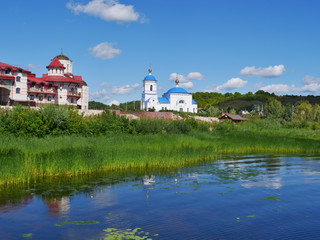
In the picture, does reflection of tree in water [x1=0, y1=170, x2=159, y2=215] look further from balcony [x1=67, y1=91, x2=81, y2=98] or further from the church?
the church

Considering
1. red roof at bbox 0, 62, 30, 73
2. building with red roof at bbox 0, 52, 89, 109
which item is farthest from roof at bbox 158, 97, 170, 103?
red roof at bbox 0, 62, 30, 73

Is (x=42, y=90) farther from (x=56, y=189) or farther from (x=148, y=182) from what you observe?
(x=56, y=189)

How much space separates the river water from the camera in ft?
30.0

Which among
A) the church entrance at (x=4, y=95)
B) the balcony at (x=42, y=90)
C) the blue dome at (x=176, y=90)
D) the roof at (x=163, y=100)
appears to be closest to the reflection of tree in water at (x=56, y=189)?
the church entrance at (x=4, y=95)

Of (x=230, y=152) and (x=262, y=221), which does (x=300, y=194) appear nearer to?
(x=262, y=221)

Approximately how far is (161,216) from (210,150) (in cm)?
1465

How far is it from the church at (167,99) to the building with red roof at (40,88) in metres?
30.2

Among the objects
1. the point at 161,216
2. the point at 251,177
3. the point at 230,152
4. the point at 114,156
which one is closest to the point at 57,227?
the point at 161,216

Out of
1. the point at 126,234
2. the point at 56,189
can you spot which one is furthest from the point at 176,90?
the point at 126,234

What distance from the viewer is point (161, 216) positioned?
34.5 feet

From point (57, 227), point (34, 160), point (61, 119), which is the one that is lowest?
point (57, 227)

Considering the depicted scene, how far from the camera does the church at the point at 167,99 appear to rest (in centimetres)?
10294

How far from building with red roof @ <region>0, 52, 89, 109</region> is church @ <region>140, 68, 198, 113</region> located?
3021cm

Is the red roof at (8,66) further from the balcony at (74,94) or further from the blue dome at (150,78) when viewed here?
the blue dome at (150,78)
